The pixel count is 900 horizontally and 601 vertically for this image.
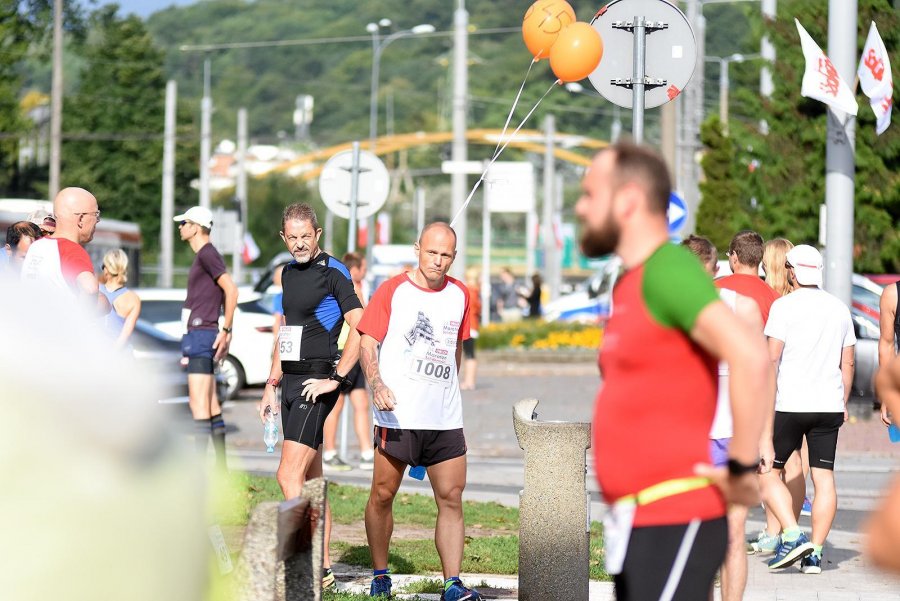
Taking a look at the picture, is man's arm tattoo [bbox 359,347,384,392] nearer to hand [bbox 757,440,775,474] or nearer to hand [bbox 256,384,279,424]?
hand [bbox 256,384,279,424]

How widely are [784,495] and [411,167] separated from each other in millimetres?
126848

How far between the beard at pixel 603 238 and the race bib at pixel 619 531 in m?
0.64

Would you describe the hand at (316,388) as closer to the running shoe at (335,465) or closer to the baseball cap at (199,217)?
the baseball cap at (199,217)

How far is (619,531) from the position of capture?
12.4ft

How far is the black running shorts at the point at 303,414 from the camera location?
25.3 ft

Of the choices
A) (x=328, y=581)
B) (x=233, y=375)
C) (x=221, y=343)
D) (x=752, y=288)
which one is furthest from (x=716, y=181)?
(x=328, y=581)

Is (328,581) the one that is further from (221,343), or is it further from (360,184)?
(360,184)

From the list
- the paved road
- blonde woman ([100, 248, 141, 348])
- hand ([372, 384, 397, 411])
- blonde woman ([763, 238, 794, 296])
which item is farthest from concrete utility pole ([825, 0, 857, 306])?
hand ([372, 384, 397, 411])

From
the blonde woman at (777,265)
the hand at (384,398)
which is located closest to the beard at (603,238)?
the hand at (384,398)

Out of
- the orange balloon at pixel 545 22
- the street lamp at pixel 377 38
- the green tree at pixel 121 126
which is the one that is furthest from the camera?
the green tree at pixel 121 126

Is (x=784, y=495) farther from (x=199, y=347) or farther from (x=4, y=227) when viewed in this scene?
(x=4, y=227)

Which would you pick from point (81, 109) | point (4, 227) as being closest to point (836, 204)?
point (4, 227)

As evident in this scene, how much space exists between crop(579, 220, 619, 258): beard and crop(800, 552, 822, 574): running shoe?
5282 millimetres

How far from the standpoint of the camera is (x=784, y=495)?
28.8 ft
